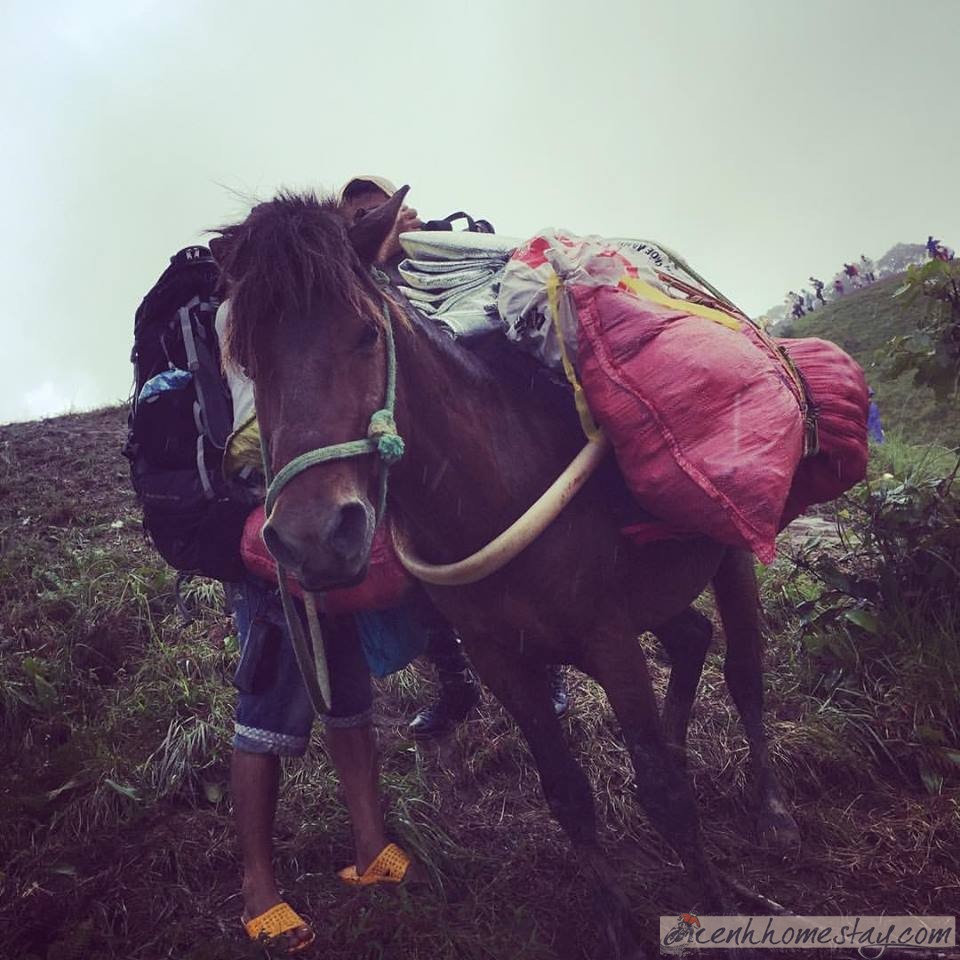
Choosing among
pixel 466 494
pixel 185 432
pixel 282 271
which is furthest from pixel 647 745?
pixel 185 432

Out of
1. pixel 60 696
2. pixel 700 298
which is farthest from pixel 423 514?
pixel 60 696

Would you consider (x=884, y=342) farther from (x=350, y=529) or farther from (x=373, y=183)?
(x=350, y=529)

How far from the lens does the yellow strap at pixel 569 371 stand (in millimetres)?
2004

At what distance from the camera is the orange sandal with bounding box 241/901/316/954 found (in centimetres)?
216

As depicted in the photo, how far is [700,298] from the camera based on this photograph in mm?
2475

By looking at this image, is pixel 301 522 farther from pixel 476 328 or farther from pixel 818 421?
pixel 818 421

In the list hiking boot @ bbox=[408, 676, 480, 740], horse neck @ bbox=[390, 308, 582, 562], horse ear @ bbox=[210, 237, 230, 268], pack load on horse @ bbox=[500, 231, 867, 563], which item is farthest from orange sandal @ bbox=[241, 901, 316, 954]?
horse ear @ bbox=[210, 237, 230, 268]

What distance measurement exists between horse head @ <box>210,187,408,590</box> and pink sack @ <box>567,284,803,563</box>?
683 mm

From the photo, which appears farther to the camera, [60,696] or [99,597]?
[99,597]

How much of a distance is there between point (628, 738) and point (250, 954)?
133 centimetres

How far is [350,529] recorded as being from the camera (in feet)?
4.87


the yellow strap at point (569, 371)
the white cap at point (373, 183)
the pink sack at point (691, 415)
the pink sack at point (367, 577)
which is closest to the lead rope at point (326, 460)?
the pink sack at point (367, 577)

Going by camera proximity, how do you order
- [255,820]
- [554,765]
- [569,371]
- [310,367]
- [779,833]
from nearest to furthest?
1. [310,367]
2. [569,371]
3. [554,765]
4. [255,820]
5. [779,833]

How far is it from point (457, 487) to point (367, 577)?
0.55 m
